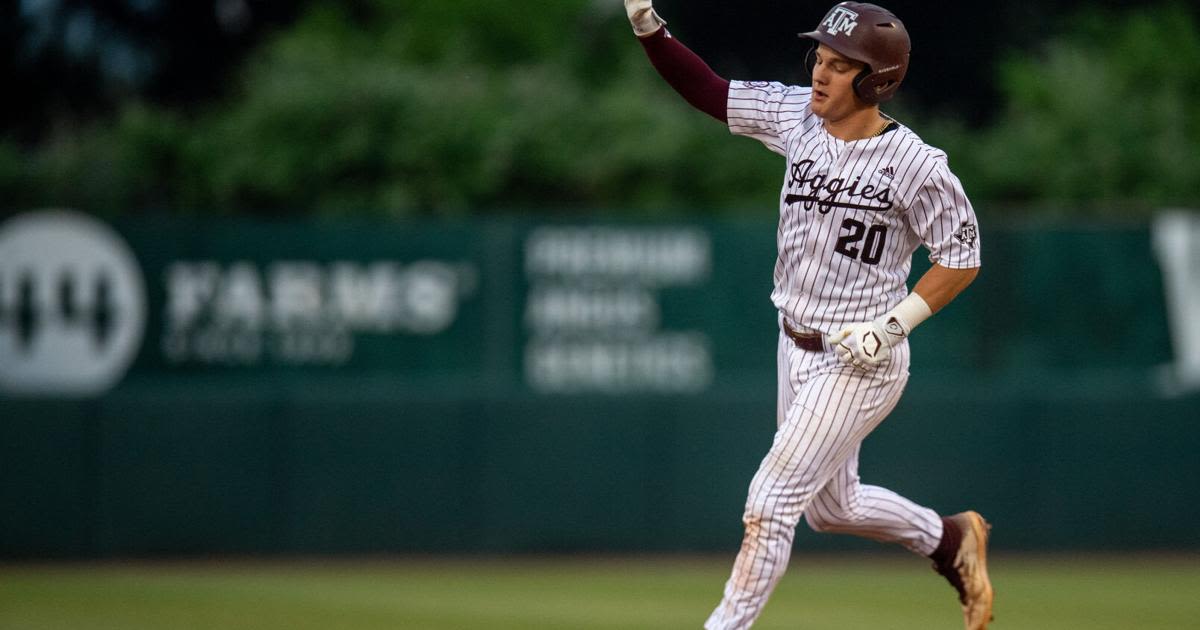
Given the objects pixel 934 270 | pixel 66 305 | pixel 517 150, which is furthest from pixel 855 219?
pixel 517 150

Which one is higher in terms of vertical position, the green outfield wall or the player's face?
the player's face

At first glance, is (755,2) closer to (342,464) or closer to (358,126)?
(358,126)

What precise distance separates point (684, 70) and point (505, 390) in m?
5.27

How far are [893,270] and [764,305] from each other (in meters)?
5.34

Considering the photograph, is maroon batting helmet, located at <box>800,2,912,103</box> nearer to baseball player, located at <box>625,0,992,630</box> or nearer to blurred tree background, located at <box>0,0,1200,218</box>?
baseball player, located at <box>625,0,992,630</box>

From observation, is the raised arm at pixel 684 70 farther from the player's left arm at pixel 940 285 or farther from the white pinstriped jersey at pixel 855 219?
the player's left arm at pixel 940 285

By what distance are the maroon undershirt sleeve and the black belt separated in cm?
83

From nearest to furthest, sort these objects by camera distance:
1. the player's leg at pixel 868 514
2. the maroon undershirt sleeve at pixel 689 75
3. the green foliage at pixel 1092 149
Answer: the maroon undershirt sleeve at pixel 689 75, the player's leg at pixel 868 514, the green foliage at pixel 1092 149

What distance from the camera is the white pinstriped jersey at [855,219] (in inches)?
212

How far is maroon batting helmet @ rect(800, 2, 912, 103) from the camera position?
532 cm

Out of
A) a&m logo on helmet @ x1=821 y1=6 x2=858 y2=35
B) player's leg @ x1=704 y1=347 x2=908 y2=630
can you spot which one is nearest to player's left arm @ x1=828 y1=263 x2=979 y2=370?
player's leg @ x1=704 y1=347 x2=908 y2=630

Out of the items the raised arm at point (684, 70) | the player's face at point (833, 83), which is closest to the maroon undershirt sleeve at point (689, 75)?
the raised arm at point (684, 70)

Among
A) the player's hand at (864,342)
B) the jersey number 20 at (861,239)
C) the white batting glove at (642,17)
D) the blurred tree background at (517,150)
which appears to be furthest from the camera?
the blurred tree background at (517,150)

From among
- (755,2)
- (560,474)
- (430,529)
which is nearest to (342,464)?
(430,529)
